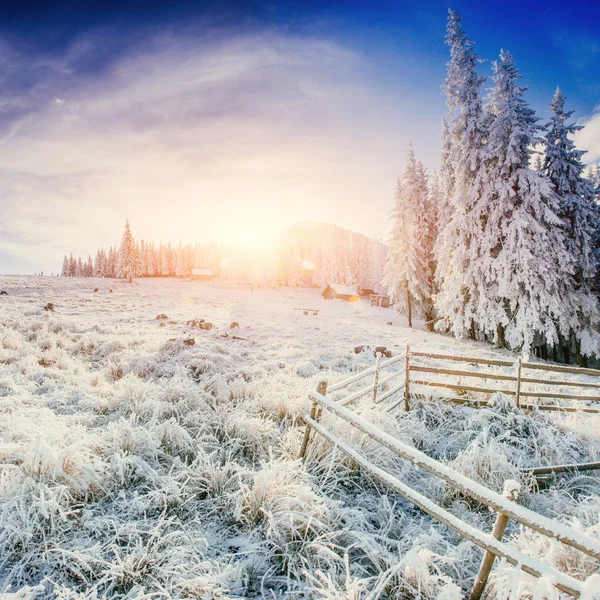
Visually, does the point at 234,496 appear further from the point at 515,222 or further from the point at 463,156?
the point at 463,156

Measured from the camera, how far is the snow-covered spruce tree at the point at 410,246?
28094 mm

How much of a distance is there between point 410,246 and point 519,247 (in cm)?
1225

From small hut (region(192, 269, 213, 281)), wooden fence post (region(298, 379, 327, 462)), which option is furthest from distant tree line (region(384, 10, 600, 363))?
small hut (region(192, 269, 213, 281))

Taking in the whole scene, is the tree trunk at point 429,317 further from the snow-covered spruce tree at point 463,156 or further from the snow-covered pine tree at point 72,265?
the snow-covered pine tree at point 72,265

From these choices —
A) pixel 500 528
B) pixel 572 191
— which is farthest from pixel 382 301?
pixel 500 528

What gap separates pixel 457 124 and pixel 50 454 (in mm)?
22924

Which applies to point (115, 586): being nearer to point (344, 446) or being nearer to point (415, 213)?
point (344, 446)

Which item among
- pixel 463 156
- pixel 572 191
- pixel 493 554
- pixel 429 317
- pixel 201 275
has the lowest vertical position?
pixel 429 317

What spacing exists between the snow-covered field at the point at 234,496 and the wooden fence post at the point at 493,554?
4.1 inches

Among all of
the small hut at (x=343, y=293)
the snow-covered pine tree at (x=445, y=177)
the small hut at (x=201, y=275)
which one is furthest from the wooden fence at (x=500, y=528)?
the small hut at (x=201, y=275)

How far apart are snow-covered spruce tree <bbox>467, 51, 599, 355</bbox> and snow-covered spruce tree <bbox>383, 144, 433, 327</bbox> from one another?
9.88 metres

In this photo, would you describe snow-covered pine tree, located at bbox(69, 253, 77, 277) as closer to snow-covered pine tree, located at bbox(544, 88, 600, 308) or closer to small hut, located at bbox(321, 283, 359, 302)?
small hut, located at bbox(321, 283, 359, 302)

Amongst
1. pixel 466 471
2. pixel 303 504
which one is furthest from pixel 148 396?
pixel 466 471

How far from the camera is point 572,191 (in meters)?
17.7
